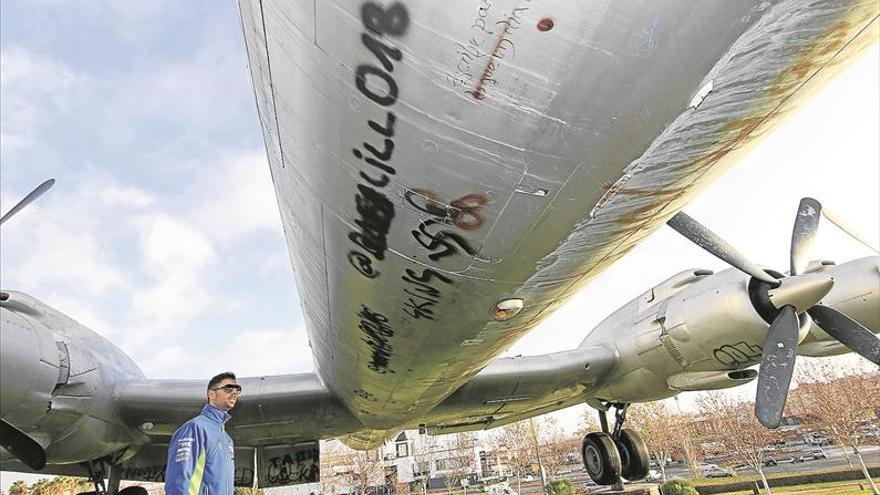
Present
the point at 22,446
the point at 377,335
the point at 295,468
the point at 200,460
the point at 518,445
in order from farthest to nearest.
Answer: the point at 518,445, the point at 295,468, the point at 22,446, the point at 377,335, the point at 200,460

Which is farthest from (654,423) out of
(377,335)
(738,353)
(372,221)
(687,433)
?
(372,221)

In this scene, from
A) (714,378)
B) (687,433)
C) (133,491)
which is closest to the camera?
(714,378)

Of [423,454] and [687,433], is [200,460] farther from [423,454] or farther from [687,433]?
[423,454]

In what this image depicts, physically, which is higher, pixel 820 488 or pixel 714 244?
pixel 714 244

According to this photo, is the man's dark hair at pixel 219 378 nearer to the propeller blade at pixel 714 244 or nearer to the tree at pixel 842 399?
the propeller blade at pixel 714 244

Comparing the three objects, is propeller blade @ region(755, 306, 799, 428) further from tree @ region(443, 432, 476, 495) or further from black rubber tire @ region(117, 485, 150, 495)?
tree @ region(443, 432, 476, 495)

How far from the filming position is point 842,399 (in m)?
31.4

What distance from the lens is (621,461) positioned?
839 cm

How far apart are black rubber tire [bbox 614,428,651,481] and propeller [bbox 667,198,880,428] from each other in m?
4.11

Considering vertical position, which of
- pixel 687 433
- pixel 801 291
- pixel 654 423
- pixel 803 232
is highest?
pixel 803 232

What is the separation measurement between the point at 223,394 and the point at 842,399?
39.6 metres

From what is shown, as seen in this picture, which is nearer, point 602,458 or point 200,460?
point 200,460

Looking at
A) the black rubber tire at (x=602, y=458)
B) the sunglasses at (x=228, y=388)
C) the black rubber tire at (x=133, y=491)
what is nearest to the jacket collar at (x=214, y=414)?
the sunglasses at (x=228, y=388)

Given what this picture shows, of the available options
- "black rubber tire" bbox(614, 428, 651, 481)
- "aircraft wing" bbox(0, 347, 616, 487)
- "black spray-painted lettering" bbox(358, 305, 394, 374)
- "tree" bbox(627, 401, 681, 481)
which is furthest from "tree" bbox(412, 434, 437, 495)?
"black spray-painted lettering" bbox(358, 305, 394, 374)
